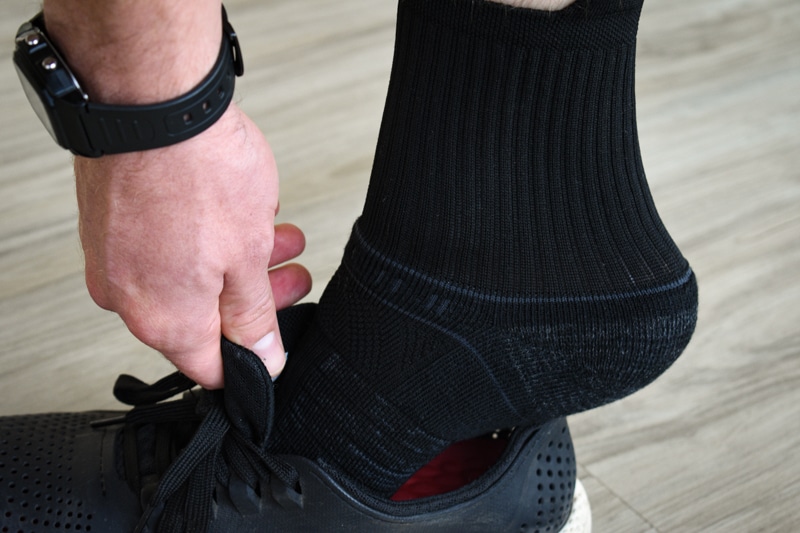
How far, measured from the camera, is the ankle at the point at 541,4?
0.65 m

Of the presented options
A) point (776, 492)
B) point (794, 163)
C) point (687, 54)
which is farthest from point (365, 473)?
point (687, 54)

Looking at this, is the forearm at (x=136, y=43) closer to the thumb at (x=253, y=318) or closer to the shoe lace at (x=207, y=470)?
the thumb at (x=253, y=318)

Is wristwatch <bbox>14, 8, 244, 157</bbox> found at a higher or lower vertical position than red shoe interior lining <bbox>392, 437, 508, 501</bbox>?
higher

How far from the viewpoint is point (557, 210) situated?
739 millimetres

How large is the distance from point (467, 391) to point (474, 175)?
0.64 feet

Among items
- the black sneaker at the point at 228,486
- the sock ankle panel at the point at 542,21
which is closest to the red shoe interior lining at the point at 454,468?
the black sneaker at the point at 228,486

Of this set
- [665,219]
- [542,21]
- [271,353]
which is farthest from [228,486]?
[665,219]

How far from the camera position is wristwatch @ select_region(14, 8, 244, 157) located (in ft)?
1.78

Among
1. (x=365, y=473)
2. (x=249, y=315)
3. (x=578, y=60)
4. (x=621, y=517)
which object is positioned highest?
(x=578, y=60)

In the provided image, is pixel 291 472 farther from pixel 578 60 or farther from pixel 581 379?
pixel 578 60

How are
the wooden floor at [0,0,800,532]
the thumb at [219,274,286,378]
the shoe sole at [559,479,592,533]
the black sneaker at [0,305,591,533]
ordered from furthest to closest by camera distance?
the wooden floor at [0,0,800,532] < the shoe sole at [559,479,592,533] < the black sneaker at [0,305,591,533] < the thumb at [219,274,286,378]

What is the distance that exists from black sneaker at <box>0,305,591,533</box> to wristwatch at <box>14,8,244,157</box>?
233 millimetres

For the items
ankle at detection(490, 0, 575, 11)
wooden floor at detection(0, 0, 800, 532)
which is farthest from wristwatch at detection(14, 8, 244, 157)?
wooden floor at detection(0, 0, 800, 532)

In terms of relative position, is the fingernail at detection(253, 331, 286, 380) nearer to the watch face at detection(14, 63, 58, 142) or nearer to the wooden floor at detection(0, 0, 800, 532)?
the watch face at detection(14, 63, 58, 142)
